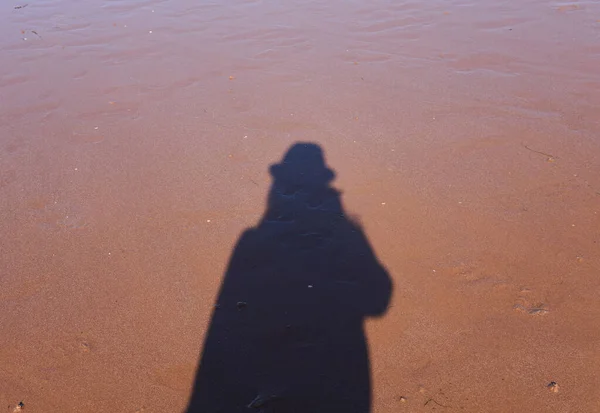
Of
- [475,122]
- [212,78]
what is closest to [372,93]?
[475,122]

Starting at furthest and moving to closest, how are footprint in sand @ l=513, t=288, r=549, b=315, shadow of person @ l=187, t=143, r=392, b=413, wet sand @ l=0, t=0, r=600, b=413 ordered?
footprint in sand @ l=513, t=288, r=549, b=315
wet sand @ l=0, t=0, r=600, b=413
shadow of person @ l=187, t=143, r=392, b=413

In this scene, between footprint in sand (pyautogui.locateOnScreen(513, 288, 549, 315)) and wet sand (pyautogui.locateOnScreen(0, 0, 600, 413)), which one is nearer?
wet sand (pyautogui.locateOnScreen(0, 0, 600, 413))

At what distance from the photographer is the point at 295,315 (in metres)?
3.79

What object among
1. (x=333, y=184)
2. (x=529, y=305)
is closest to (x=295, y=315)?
(x=529, y=305)

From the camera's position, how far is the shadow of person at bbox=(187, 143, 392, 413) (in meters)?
3.26

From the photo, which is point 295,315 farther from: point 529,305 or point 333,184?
point 333,184

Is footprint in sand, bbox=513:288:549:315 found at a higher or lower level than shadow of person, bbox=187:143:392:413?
lower

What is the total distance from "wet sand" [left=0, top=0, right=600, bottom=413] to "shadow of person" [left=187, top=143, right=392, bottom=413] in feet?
0.36

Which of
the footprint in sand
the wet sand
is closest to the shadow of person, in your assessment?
the wet sand

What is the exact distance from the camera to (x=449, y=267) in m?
4.16

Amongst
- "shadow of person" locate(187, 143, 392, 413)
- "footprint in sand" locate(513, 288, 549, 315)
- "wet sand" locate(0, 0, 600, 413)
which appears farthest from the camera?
"footprint in sand" locate(513, 288, 549, 315)

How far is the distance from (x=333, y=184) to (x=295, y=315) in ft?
5.87

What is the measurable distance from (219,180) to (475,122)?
3.13 m

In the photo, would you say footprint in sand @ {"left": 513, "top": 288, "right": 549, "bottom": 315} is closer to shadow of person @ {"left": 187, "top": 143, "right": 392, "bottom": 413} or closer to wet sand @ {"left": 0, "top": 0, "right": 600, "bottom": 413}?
wet sand @ {"left": 0, "top": 0, "right": 600, "bottom": 413}
